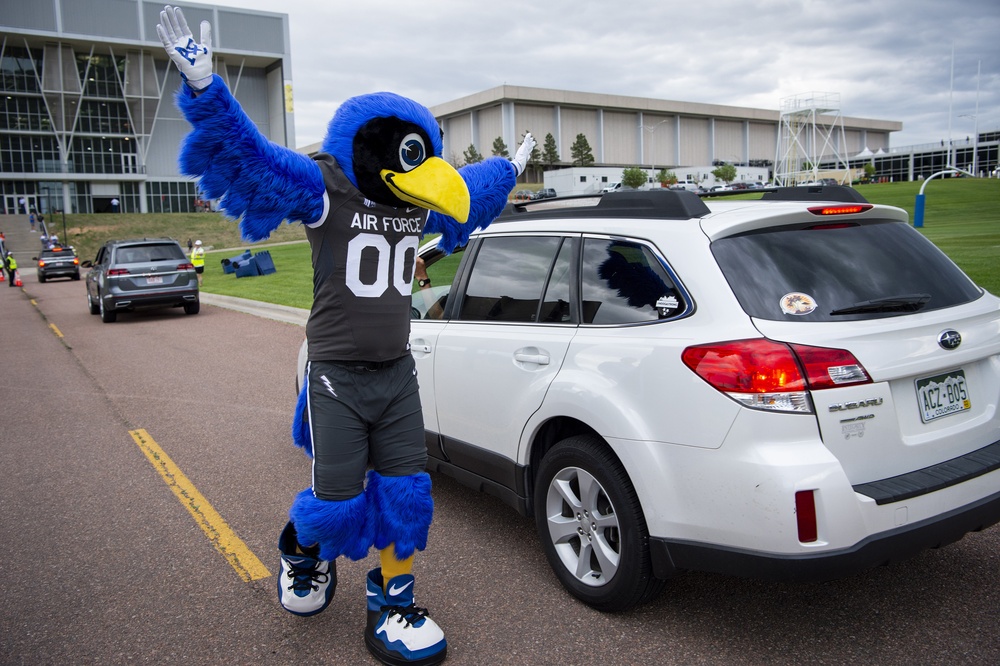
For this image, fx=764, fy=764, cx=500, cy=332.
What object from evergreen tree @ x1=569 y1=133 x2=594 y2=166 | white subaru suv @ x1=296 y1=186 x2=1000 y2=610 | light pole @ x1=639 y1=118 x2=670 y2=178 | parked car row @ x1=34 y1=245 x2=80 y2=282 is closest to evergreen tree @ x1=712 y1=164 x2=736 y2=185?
evergreen tree @ x1=569 y1=133 x2=594 y2=166

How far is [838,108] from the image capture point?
8825 centimetres

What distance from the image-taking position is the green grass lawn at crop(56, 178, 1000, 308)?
16.0m

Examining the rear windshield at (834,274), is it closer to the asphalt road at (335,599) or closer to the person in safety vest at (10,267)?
the asphalt road at (335,599)

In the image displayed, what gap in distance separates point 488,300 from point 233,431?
3558 millimetres

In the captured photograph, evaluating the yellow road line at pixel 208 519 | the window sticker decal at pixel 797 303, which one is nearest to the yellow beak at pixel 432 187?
the window sticker decal at pixel 797 303

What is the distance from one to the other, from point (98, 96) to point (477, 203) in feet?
267

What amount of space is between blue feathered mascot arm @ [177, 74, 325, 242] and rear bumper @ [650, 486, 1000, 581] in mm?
1863

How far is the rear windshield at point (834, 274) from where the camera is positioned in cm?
293

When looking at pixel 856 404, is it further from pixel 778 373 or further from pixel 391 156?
pixel 391 156

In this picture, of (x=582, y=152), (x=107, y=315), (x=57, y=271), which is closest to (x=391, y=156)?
(x=107, y=315)

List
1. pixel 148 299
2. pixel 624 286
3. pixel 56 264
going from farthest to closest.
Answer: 1. pixel 56 264
2. pixel 148 299
3. pixel 624 286

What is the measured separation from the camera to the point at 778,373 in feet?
8.90

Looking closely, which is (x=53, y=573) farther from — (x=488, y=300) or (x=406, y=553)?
(x=488, y=300)

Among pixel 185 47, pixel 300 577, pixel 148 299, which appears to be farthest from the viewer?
pixel 148 299
